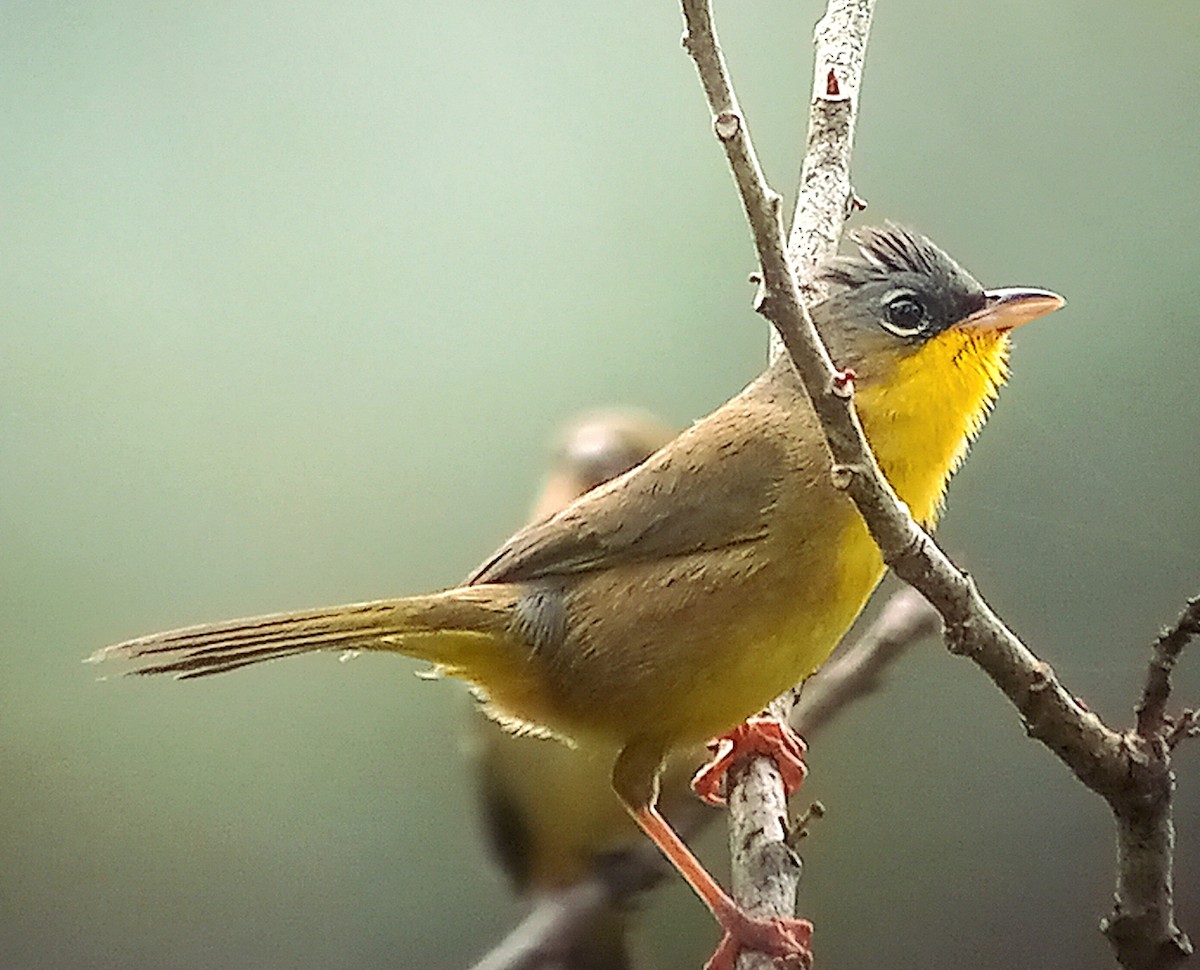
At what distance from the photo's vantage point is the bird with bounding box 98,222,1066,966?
0.93 m

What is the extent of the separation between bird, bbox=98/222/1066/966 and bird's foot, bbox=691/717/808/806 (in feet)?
0.42

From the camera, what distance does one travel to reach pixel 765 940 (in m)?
0.96

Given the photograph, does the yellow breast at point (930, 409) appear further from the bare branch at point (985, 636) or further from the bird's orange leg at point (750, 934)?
the bird's orange leg at point (750, 934)

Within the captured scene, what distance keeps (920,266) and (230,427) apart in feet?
2.25

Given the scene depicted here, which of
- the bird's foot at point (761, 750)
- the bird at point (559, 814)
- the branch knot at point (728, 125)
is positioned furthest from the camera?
the bird at point (559, 814)

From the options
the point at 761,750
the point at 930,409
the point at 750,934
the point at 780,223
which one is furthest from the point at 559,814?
the point at 780,223

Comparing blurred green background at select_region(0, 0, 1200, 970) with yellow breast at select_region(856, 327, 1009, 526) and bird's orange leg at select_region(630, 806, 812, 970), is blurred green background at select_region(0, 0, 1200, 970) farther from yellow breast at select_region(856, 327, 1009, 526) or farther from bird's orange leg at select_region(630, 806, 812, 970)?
yellow breast at select_region(856, 327, 1009, 526)

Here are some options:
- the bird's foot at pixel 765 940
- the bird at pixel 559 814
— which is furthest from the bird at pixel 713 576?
the bird at pixel 559 814

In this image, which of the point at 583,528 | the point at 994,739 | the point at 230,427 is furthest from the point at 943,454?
the point at 230,427

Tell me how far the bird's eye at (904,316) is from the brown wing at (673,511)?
0.12m

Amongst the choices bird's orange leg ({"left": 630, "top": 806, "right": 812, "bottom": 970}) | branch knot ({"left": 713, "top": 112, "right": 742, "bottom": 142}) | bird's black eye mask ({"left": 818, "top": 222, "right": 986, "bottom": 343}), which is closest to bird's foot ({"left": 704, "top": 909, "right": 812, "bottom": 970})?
bird's orange leg ({"left": 630, "top": 806, "right": 812, "bottom": 970})

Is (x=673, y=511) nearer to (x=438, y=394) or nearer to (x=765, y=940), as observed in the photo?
(x=765, y=940)

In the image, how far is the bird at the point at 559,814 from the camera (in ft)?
4.16

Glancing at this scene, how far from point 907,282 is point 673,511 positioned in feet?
0.82
